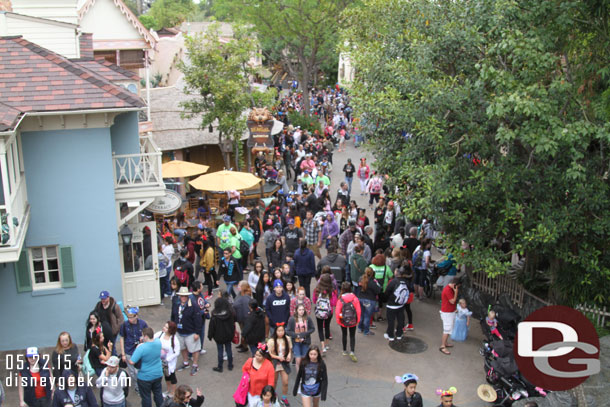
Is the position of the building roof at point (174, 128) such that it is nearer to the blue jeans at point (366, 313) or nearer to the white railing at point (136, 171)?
the white railing at point (136, 171)

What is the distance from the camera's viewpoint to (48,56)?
12875 mm

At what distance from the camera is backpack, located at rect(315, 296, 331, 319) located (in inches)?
458

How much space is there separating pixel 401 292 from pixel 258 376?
4128 mm

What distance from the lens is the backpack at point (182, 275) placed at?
43.5 ft

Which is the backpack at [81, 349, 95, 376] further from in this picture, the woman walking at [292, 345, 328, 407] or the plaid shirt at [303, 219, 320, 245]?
the plaid shirt at [303, 219, 320, 245]

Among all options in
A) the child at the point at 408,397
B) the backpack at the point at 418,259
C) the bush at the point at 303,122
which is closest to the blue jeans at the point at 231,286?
the backpack at the point at 418,259

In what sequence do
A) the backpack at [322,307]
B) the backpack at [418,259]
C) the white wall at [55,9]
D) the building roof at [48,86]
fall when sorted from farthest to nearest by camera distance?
the white wall at [55,9]
the backpack at [418,259]
the backpack at [322,307]
the building roof at [48,86]

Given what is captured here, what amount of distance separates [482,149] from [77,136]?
754cm

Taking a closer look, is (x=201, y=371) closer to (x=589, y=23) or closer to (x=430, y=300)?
(x=430, y=300)

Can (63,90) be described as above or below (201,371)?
above

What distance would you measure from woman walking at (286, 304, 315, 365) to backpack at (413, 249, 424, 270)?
14.5 feet

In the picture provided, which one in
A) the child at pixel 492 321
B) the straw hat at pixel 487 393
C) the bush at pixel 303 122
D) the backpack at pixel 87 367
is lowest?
the straw hat at pixel 487 393

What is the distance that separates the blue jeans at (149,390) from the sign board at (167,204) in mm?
6845

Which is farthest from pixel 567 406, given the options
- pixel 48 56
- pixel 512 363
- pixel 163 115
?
pixel 163 115
